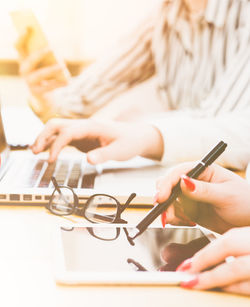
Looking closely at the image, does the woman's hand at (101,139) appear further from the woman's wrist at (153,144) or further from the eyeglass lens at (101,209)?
the eyeglass lens at (101,209)

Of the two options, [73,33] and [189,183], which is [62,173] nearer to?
[189,183]

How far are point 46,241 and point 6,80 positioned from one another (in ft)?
2.67

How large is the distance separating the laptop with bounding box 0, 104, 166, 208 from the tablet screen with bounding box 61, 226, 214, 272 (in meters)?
0.09

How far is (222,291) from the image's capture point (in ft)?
1.16

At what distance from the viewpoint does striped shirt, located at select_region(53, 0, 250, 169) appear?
2.66 feet

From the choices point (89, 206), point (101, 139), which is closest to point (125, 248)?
point (89, 206)

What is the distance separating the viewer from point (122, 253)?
0.41m

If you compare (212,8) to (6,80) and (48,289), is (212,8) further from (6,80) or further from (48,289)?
(48,289)

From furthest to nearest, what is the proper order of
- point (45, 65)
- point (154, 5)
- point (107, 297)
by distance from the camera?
point (154, 5) < point (45, 65) < point (107, 297)

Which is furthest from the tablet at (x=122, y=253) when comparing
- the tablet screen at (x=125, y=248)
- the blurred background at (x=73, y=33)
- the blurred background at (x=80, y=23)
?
the blurred background at (x=80, y=23)

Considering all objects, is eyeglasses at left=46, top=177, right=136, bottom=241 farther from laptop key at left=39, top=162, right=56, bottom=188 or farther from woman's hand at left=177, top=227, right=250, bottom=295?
woman's hand at left=177, top=227, right=250, bottom=295

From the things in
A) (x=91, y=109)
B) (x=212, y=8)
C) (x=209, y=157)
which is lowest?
(x=91, y=109)

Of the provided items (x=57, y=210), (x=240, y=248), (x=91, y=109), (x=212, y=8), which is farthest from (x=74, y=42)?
(x=240, y=248)

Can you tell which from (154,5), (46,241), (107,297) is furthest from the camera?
(154,5)
